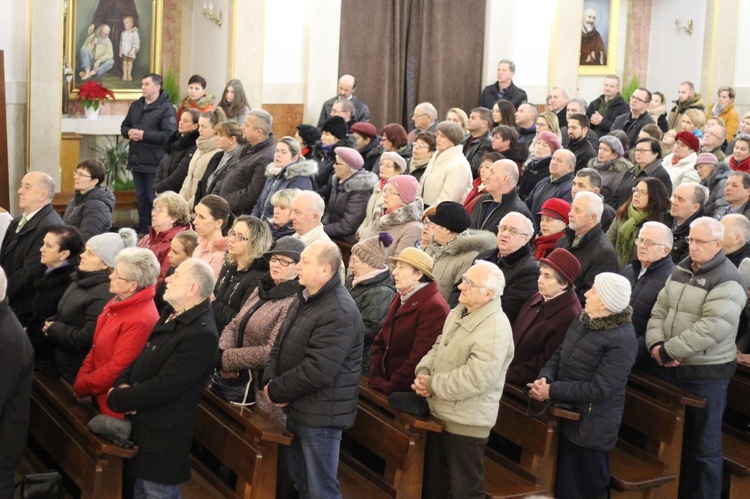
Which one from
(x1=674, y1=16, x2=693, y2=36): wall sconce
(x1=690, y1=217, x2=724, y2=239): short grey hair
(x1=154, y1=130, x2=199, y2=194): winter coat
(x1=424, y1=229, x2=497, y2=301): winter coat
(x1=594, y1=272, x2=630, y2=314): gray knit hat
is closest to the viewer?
(x1=594, y1=272, x2=630, y2=314): gray knit hat

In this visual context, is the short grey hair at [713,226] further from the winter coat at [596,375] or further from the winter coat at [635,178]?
the winter coat at [635,178]

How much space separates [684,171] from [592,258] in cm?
291

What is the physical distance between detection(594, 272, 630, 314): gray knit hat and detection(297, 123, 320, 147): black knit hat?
4.63 m

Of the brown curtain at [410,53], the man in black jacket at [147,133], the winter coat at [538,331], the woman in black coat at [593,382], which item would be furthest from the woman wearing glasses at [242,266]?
the brown curtain at [410,53]

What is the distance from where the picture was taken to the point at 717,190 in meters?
8.69

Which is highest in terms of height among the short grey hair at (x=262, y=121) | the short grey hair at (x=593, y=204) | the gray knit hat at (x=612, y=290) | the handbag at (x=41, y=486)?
the short grey hair at (x=262, y=121)

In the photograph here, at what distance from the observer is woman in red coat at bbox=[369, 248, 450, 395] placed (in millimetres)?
5504

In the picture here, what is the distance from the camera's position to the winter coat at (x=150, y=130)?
1094 centimetres

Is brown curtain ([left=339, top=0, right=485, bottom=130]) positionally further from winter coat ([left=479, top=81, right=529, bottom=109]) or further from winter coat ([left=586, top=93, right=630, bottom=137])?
winter coat ([left=586, top=93, right=630, bottom=137])

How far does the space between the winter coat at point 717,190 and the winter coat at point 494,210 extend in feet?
6.39

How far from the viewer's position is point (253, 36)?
13047 millimetres

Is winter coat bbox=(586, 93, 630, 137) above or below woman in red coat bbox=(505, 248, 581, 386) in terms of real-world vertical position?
above

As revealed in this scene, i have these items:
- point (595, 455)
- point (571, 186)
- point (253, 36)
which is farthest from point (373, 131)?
point (595, 455)

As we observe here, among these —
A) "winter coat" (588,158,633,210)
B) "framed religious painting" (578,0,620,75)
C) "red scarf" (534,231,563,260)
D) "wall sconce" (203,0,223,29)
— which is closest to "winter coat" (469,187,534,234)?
"red scarf" (534,231,563,260)
